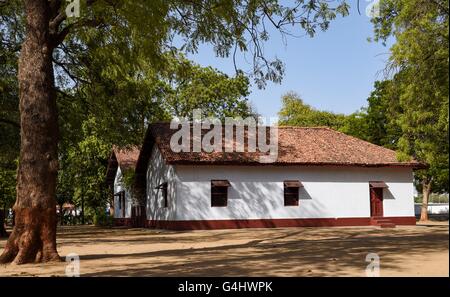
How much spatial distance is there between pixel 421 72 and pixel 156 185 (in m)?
20.0

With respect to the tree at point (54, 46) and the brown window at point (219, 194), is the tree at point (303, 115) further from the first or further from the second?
the tree at point (54, 46)

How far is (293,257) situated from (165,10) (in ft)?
21.5

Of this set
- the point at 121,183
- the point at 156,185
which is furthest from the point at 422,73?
the point at 121,183

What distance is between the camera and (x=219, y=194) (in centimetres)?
2844

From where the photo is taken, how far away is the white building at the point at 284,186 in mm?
28000

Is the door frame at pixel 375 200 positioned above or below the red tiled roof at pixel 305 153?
below

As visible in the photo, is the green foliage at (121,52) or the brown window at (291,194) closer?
the green foliage at (121,52)

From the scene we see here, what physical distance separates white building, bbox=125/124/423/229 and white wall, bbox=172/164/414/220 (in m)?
0.05

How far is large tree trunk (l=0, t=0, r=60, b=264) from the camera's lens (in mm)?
12211

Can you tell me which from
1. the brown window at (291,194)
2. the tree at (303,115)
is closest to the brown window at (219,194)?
the brown window at (291,194)

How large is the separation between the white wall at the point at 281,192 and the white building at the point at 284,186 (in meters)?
0.05

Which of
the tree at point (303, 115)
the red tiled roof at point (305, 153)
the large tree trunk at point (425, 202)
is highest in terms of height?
the tree at point (303, 115)

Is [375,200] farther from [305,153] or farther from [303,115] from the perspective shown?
[303,115]
